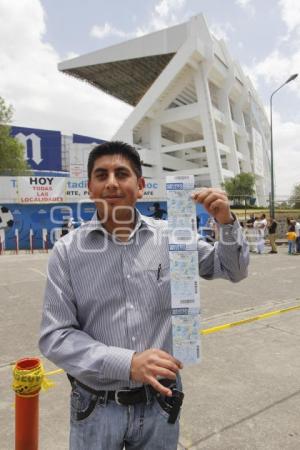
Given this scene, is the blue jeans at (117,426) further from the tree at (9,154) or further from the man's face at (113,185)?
the tree at (9,154)

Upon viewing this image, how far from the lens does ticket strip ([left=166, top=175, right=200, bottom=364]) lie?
1.33 metres

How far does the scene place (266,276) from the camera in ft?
32.7

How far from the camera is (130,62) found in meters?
57.4

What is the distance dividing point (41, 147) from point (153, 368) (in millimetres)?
48808

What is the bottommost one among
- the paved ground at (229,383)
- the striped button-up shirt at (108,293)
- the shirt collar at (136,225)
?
the paved ground at (229,383)

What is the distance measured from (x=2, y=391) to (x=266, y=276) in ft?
26.7

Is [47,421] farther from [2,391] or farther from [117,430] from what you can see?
[117,430]

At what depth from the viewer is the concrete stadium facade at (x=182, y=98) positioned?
5006cm

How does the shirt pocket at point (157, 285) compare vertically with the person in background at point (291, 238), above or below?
above

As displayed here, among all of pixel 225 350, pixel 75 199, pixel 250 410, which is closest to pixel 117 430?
pixel 250 410

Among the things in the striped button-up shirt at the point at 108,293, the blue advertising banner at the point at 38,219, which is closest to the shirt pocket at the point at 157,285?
the striped button-up shirt at the point at 108,293

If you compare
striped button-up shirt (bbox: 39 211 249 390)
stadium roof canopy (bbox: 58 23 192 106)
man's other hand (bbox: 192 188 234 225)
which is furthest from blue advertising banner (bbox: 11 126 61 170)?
man's other hand (bbox: 192 188 234 225)

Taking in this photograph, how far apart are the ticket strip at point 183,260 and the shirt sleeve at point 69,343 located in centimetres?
23

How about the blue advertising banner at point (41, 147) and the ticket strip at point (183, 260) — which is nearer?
the ticket strip at point (183, 260)
